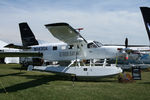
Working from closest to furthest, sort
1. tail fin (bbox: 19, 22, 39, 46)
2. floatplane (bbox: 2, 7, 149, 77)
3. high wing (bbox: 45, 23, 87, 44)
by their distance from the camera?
1. high wing (bbox: 45, 23, 87, 44)
2. floatplane (bbox: 2, 7, 149, 77)
3. tail fin (bbox: 19, 22, 39, 46)

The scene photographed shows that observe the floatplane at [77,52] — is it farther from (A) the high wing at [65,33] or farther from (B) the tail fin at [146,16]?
(B) the tail fin at [146,16]

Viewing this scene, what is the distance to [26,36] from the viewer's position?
24188 millimetres

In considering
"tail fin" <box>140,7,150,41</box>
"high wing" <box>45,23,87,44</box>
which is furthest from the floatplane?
"tail fin" <box>140,7,150,41</box>

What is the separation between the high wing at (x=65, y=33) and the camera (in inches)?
386

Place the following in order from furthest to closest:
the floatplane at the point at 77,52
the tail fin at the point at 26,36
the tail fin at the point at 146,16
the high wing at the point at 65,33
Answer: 1. the tail fin at the point at 26,36
2. the floatplane at the point at 77,52
3. the high wing at the point at 65,33
4. the tail fin at the point at 146,16

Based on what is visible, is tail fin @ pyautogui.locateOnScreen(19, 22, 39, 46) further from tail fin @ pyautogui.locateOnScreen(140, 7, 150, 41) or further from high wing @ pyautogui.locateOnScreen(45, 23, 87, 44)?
tail fin @ pyautogui.locateOnScreen(140, 7, 150, 41)

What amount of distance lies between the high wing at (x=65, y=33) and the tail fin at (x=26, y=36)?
12.6m

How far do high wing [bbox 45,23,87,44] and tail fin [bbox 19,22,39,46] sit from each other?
12.6m

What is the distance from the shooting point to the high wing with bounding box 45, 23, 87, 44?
32.2 ft

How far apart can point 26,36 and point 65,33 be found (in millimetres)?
14720

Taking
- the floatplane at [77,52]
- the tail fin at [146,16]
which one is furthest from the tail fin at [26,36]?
the tail fin at [146,16]

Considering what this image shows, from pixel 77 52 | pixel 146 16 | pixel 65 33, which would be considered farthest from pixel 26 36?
pixel 146 16

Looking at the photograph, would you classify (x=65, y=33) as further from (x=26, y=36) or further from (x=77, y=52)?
(x=26, y=36)

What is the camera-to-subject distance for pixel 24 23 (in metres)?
25.0
